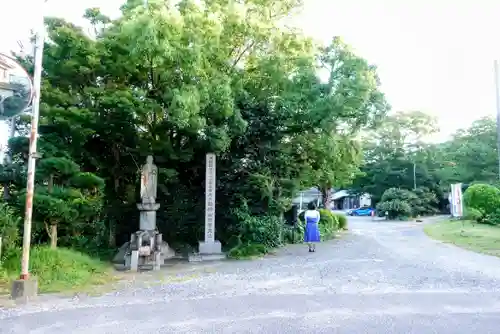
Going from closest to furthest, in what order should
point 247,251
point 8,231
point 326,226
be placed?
point 8,231
point 247,251
point 326,226

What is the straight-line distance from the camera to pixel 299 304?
612cm

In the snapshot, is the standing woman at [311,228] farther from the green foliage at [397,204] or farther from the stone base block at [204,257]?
the green foliage at [397,204]

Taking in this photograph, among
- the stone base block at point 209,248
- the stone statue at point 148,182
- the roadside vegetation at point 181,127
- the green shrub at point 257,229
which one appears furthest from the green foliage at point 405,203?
the stone statue at point 148,182

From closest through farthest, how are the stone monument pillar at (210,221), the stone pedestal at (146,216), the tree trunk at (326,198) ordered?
the stone pedestal at (146,216) < the stone monument pillar at (210,221) < the tree trunk at (326,198)

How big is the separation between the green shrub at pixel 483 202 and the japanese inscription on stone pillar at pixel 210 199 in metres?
16.1

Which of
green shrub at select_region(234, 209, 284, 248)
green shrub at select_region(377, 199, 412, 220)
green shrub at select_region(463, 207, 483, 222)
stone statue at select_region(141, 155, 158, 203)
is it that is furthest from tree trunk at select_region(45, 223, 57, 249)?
green shrub at select_region(377, 199, 412, 220)

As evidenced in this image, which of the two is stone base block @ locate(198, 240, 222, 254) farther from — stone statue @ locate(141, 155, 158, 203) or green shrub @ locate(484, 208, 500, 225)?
green shrub @ locate(484, 208, 500, 225)

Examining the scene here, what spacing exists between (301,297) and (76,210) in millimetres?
5831

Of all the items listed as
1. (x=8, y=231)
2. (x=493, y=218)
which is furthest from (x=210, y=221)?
(x=493, y=218)

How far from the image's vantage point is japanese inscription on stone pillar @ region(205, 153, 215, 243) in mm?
12698

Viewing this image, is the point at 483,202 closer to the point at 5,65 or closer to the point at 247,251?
the point at 247,251

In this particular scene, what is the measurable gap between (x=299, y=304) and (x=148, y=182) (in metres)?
7.08

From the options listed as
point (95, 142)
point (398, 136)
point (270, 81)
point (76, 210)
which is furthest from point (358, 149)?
point (398, 136)

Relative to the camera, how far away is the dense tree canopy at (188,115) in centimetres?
1032
